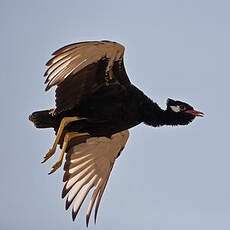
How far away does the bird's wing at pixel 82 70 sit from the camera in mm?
12148

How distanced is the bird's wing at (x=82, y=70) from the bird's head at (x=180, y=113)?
94 centimetres

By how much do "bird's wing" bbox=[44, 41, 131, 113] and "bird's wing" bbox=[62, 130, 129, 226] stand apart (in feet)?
5.46

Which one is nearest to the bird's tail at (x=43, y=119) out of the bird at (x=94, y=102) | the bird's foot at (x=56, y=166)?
the bird at (x=94, y=102)

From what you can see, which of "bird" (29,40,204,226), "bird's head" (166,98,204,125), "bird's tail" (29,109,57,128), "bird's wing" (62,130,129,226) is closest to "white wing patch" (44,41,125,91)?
"bird" (29,40,204,226)

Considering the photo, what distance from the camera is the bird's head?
515 inches

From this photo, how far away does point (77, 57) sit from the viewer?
12297 mm

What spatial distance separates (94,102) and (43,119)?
998 mm

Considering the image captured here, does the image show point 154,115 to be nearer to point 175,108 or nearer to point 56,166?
point 175,108

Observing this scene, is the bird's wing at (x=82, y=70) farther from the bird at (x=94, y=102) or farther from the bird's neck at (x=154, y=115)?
the bird's neck at (x=154, y=115)

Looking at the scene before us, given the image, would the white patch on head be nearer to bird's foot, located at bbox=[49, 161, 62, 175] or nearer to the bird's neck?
the bird's neck

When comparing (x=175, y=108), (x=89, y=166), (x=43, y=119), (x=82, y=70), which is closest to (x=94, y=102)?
(x=82, y=70)

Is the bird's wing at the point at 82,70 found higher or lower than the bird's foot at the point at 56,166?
higher

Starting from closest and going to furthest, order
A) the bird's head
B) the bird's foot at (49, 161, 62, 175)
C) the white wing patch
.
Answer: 1. the white wing patch
2. the bird's foot at (49, 161, 62, 175)
3. the bird's head

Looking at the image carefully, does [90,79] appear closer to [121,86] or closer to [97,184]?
[121,86]
